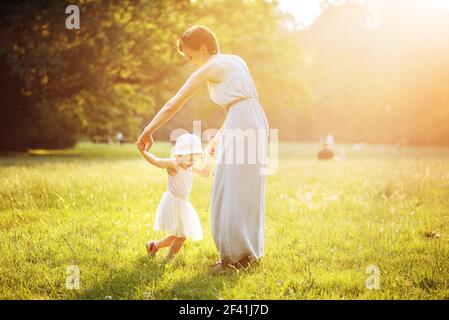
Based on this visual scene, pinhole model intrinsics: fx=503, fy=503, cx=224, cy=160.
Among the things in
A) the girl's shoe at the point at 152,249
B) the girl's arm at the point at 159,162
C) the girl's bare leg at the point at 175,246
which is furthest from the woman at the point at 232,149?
the girl's shoe at the point at 152,249

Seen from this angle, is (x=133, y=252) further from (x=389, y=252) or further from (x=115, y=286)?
(x=389, y=252)

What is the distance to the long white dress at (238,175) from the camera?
16.9ft

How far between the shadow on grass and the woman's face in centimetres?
218

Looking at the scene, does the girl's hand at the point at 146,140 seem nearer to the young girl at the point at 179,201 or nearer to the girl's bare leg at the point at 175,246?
the young girl at the point at 179,201

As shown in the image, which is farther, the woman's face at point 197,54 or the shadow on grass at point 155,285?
the woman's face at point 197,54

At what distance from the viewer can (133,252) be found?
228 inches

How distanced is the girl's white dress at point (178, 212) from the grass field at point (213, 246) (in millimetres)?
323

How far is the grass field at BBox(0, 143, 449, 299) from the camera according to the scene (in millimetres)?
4578

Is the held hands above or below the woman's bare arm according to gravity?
above

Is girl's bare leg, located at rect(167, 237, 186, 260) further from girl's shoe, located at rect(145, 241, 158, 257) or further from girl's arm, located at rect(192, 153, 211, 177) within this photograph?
girl's arm, located at rect(192, 153, 211, 177)

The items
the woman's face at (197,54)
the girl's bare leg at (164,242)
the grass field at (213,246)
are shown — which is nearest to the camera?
the grass field at (213,246)

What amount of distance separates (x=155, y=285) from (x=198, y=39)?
2.50 metres

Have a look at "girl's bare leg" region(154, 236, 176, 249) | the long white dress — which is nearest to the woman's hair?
the long white dress
